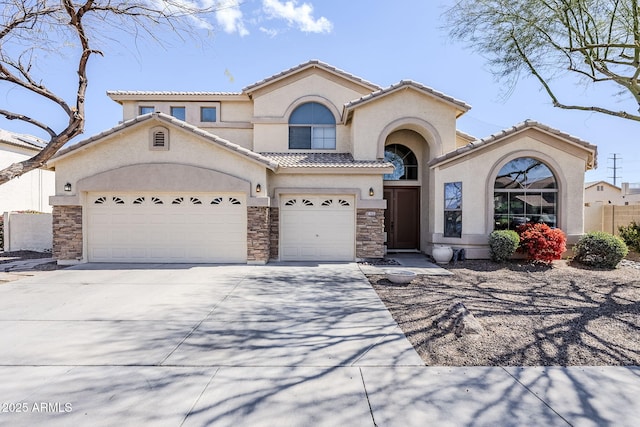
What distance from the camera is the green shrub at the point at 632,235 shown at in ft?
41.0

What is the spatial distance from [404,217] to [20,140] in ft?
79.0

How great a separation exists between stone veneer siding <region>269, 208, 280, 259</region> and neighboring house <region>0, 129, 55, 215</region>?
16.6 meters

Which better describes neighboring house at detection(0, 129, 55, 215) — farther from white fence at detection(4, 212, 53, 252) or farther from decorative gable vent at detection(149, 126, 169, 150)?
decorative gable vent at detection(149, 126, 169, 150)

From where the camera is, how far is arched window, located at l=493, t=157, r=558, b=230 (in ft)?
38.5

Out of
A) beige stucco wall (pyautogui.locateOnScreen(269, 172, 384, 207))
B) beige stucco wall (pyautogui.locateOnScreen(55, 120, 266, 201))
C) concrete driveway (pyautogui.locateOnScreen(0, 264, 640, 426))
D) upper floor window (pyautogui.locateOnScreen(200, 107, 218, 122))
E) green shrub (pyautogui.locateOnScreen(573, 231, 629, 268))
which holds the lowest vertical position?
concrete driveway (pyautogui.locateOnScreen(0, 264, 640, 426))

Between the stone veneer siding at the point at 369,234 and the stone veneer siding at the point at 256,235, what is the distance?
11.4 feet

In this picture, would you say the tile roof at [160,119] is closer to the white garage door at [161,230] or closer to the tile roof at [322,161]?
the tile roof at [322,161]

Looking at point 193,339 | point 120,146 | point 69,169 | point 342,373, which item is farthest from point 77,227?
point 342,373

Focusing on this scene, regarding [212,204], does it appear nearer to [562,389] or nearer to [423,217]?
[423,217]

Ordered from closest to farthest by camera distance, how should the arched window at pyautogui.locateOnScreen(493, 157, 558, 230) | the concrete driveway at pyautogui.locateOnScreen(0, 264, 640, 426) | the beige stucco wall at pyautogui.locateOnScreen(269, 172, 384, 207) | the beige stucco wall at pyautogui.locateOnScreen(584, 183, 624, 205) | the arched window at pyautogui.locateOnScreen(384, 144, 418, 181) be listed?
the concrete driveway at pyautogui.locateOnScreen(0, 264, 640, 426) < the arched window at pyautogui.locateOnScreen(493, 157, 558, 230) < the beige stucco wall at pyautogui.locateOnScreen(269, 172, 384, 207) < the arched window at pyautogui.locateOnScreen(384, 144, 418, 181) < the beige stucco wall at pyautogui.locateOnScreen(584, 183, 624, 205)

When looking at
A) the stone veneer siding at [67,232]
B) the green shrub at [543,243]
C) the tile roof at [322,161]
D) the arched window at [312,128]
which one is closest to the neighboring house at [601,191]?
the green shrub at [543,243]

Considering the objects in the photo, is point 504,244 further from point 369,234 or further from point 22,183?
point 22,183

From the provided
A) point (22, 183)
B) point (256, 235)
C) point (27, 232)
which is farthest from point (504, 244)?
point (22, 183)

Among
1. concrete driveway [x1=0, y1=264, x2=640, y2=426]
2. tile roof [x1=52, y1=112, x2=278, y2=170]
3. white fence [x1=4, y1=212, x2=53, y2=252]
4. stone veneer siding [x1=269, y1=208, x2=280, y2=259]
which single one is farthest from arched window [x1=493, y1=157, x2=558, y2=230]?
white fence [x1=4, y1=212, x2=53, y2=252]
